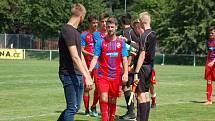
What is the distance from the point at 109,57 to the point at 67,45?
6.24ft

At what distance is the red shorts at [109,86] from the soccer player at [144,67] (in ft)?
1.35

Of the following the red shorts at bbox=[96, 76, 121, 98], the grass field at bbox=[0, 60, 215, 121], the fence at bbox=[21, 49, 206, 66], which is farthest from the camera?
the fence at bbox=[21, 49, 206, 66]

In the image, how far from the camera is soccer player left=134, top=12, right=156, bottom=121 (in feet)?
35.9

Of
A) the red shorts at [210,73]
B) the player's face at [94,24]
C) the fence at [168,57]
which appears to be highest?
the player's face at [94,24]

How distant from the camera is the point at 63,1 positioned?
61.4 meters

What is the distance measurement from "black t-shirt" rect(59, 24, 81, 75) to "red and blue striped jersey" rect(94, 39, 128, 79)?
1.56m

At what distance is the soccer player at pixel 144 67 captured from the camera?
10.9 meters

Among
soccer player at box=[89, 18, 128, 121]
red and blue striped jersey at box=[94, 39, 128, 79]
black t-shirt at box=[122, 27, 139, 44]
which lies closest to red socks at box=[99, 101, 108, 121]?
soccer player at box=[89, 18, 128, 121]

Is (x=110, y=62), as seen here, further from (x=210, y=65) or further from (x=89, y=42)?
(x=210, y=65)

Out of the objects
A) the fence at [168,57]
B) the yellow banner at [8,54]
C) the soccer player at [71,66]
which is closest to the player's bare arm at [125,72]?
the soccer player at [71,66]

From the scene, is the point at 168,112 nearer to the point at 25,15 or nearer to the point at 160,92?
the point at 160,92

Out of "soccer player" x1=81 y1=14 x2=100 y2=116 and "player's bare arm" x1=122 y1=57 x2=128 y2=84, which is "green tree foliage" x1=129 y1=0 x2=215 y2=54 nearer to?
"soccer player" x1=81 y1=14 x2=100 y2=116

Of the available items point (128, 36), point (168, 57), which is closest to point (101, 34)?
point (128, 36)

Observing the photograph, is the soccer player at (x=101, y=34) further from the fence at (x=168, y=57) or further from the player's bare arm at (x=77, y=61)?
the fence at (x=168, y=57)
